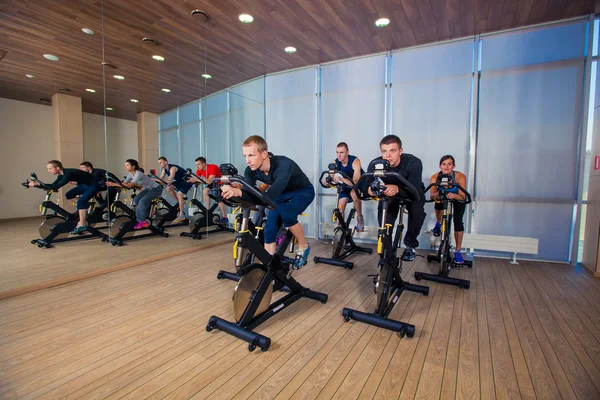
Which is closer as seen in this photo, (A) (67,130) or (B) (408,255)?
(B) (408,255)

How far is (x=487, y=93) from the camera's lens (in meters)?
4.73

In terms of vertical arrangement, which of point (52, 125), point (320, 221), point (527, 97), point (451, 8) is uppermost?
point (451, 8)

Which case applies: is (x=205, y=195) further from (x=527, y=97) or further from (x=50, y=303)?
(x=527, y=97)

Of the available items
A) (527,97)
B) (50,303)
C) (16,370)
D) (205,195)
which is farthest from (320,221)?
(16,370)

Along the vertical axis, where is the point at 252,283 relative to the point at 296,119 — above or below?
below

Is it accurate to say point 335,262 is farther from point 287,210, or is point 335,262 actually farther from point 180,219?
point 180,219

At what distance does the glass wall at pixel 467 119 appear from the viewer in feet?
14.4

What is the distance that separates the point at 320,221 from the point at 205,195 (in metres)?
2.45

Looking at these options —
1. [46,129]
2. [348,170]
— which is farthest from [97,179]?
[348,170]

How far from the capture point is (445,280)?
11.4 ft

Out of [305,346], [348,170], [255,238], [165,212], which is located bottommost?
[305,346]

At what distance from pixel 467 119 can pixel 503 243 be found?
2.07 m

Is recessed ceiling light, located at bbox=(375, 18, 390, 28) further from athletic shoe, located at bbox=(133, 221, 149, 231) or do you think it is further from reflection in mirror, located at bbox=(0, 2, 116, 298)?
athletic shoe, located at bbox=(133, 221, 149, 231)

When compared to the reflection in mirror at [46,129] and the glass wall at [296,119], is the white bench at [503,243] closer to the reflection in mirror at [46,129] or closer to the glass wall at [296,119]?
the glass wall at [296,119]
